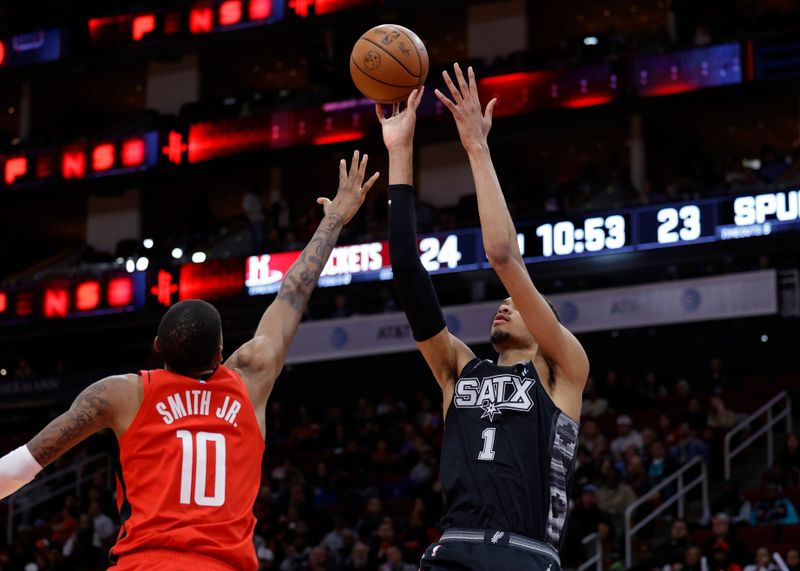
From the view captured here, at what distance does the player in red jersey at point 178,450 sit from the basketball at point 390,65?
222 cm

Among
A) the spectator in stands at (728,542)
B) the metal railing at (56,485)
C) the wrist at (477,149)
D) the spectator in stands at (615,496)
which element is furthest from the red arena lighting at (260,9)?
the wrist at (477,149)

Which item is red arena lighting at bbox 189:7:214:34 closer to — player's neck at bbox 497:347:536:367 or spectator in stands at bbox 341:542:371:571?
spectator in stands at bbox 341:542:371:571

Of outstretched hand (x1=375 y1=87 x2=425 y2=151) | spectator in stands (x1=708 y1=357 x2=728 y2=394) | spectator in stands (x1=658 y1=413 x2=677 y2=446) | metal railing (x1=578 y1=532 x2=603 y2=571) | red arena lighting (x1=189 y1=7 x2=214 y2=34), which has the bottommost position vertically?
metal railing (x1=578 y1=532 x2=603 y2=571)

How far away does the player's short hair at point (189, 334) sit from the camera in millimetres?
4629

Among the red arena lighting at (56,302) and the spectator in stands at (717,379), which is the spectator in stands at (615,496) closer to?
the spectator in stands at (717,379)

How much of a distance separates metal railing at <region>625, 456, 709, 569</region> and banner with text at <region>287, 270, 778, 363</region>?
15.9 feet

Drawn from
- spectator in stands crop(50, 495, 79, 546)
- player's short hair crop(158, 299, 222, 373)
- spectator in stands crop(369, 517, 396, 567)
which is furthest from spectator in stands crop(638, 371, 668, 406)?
player's short hair crop(158, 299, 222, 373)

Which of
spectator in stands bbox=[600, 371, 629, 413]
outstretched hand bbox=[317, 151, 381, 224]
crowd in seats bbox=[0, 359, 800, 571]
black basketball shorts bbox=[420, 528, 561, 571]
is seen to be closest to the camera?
black basketball shorts bbox=[420, 528, 561, 571]

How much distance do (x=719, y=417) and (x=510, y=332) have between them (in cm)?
1370

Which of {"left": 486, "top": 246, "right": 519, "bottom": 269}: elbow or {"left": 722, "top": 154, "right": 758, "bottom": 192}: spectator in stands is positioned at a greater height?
{"left": 722, "top": 154, "right": 758, "bottom": 192}: spectator in stands

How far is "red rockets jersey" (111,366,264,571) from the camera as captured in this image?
449 cm

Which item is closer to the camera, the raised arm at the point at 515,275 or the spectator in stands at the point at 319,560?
the raised arm at the point at 515,275

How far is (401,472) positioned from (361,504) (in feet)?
4.49

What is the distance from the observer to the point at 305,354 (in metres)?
25.1
